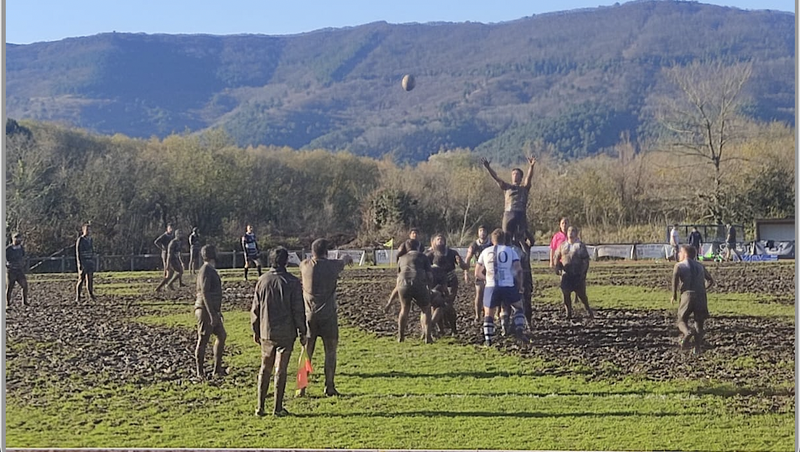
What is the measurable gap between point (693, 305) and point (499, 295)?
8.20 ft

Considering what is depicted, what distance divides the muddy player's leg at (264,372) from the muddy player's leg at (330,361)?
81cm

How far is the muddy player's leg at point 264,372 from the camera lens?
10.3 metres

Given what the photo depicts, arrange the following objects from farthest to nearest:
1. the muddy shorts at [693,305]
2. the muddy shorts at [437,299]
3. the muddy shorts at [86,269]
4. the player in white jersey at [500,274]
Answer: the muddy shorts at [86,269]
the muddy shorts at [437,299]
the player in white jersey at [500,274]
the muddy shorts at [693,305]

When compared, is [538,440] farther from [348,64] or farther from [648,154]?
[348,64]

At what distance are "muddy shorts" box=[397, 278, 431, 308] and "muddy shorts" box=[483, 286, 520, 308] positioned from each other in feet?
2.90

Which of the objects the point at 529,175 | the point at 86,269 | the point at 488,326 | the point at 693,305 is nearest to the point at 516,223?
the point at 529,175

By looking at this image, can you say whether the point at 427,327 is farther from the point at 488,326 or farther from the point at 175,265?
the point at 175,265

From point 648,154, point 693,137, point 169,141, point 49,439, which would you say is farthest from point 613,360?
point 693,137

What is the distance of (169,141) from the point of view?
931 inches

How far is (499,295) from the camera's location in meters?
13.4

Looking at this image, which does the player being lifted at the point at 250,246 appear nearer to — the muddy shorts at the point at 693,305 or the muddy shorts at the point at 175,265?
the muddy shorts at the point at 175,265

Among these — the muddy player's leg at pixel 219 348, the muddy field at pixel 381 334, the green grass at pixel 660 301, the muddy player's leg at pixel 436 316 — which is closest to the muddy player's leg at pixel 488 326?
the muddy field at pixel 381 334

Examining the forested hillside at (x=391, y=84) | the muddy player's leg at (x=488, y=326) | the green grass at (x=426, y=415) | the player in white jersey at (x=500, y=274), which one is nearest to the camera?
Answer: the green grass at (x=426, y=415)

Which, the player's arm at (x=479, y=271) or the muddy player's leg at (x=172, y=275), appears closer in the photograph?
the player's arm at (x=479, y=271)
